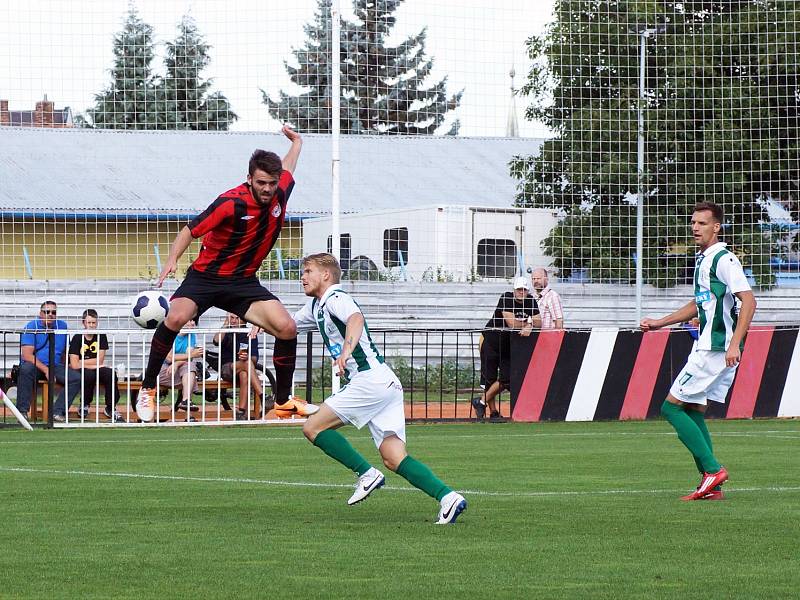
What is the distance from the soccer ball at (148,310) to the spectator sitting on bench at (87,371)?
11.4 ft

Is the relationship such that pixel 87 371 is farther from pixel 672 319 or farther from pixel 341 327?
pixel 341 327

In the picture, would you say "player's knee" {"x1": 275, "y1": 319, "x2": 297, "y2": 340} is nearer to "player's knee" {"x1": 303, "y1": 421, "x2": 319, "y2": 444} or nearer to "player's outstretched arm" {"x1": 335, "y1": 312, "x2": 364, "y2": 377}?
"player's knee" {"x1": 303, "y1": 421, "x2": 319, "y2": 444}

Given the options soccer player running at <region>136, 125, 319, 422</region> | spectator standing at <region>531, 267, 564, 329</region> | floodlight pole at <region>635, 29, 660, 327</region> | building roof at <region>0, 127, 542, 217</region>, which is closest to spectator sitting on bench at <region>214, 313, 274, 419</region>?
spectator standing at <region>531, 267, 564, 329</region>

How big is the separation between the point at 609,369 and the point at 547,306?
1.20 metres

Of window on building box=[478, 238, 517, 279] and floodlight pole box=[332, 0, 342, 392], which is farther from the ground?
floodlight pole box=[332, 0, 342, 392]

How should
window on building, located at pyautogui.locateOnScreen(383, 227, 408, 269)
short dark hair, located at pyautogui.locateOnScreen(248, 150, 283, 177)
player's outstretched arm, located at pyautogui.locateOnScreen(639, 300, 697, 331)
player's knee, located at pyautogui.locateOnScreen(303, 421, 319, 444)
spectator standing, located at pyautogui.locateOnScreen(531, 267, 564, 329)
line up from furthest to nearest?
window on building, located at pyautogui.locateOnScreen(383, 227, 408, 269)
spectator standing, located at pyautogui.locateOnScreen(531, 267, 564, 329)
short dark hair, located at pyautogui.locateOnScreen(248, 150, 283, 177)
player's outstretched arm, located at pyautogui.locateOnScreen(639, 300, 697, 331)
player's knee, located at pyautogui.locateOnScreen(303, 421, 319, 444)

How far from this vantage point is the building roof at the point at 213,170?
121 feet

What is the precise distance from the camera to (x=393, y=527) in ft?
25.1

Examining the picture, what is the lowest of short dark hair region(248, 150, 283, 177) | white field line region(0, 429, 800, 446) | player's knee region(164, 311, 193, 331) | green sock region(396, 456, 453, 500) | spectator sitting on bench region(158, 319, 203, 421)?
white field line region(0, 429, 800, 446)

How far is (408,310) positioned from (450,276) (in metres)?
1.09

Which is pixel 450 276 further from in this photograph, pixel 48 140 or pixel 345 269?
pixel 48 140

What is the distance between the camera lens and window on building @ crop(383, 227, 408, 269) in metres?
26.5

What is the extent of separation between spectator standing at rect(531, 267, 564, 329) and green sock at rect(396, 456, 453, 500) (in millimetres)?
10722

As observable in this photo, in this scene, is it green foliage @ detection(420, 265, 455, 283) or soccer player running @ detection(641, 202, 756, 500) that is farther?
green foliage @ detection(420, 265, 455, 283)
